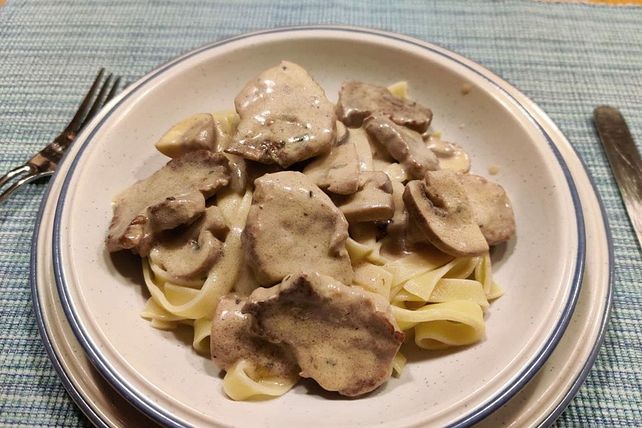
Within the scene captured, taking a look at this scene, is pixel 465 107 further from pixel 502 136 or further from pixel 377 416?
pixel 377 416

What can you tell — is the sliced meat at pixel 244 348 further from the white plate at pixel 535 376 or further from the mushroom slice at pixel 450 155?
the mushroom slice at pixel 450 155

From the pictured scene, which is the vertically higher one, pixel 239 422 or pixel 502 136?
pixel 502 136

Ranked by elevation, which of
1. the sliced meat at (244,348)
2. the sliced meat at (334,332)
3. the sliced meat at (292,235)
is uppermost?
the sliced meat at (292,235)

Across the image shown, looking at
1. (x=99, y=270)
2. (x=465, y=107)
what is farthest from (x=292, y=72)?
(x=99, y=270)

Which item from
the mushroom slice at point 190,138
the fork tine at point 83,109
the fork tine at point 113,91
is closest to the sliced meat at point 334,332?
the mushroom slice at point 190,138

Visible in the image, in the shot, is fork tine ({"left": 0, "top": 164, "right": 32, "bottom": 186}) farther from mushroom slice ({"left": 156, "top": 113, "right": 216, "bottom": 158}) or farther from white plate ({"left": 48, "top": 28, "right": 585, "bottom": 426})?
mushroom slice ({"left": 156, "top": 113, "right": 216, "bottom": 158})

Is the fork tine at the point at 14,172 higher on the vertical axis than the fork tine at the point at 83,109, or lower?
lower

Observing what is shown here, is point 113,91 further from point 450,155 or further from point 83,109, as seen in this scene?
point 450,155
